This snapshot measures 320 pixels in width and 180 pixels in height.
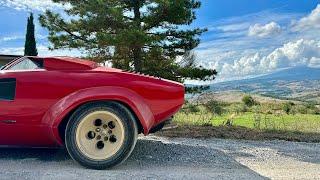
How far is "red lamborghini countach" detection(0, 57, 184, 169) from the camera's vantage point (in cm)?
493

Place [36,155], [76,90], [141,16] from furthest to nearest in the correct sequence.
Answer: [141,16]
[36,155]
[76,90]

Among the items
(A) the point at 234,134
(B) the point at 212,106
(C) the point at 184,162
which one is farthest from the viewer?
(B) the point at 212,106

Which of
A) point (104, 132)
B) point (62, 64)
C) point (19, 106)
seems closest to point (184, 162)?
point (104, 132)

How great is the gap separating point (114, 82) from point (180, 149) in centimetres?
169

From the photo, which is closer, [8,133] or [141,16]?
[8,133]

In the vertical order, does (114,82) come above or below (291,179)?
above

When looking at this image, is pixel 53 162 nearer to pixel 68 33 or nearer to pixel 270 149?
pixel 270 149

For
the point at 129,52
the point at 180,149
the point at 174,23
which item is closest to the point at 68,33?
the point at 129,52

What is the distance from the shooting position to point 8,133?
16.6 ft

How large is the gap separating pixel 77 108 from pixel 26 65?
33.6 inches

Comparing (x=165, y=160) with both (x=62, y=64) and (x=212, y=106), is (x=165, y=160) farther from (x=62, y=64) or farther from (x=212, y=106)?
(x=212, y=106)

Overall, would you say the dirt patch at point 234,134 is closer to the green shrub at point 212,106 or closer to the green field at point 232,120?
the green field at point 232,120

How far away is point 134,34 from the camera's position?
13062mm

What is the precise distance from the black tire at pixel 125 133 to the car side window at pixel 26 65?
75 centimetres
